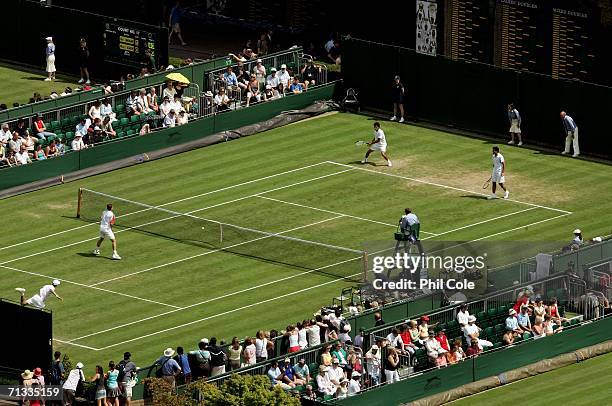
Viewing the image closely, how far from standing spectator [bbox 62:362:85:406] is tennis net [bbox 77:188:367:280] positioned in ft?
33.6

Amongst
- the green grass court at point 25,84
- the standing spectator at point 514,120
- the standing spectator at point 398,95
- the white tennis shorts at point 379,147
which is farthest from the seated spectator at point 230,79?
the standing spectator at point 514,120

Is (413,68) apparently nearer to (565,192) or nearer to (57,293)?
(565,192)

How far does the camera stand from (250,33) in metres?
93.7

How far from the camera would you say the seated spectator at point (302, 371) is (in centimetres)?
5731

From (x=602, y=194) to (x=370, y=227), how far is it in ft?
25.9

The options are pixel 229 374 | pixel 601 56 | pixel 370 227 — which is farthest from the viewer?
pixel 601 56

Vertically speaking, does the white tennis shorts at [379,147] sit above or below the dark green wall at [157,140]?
above

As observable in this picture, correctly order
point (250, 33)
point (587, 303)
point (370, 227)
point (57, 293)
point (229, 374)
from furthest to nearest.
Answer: point (250, 33)
point (370, 227)
point (57, 293)
point (587, 303)
point (229, 374)

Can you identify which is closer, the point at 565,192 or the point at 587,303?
the point at 587,303

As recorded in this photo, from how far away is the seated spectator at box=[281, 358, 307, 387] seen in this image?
57.0 metres

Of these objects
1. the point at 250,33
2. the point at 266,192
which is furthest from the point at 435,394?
the point at 250,33

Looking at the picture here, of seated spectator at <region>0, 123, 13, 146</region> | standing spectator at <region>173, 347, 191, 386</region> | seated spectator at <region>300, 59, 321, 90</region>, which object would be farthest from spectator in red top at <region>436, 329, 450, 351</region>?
seated spectator at <region>300, 59, 321, 90</region>

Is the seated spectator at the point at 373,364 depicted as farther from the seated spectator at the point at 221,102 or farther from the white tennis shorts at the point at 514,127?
the seated spectator at the point at 221,102

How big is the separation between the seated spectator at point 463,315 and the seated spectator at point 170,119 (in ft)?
72.5
